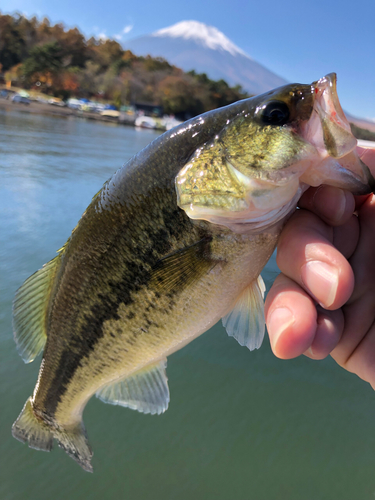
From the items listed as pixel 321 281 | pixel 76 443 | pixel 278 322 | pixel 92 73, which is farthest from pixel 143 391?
pixel 92 73

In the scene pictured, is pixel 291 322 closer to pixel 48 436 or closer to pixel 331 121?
pixel 331 121

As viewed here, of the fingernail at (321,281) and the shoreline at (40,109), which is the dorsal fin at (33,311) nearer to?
the fingernail at (321,281)

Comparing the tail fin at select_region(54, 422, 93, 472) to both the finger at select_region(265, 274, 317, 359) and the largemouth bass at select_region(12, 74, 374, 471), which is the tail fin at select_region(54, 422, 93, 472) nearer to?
the largemouth bass at select_region(12, 74, 374, 471)

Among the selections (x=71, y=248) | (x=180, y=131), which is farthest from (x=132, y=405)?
(x=180, y=131)

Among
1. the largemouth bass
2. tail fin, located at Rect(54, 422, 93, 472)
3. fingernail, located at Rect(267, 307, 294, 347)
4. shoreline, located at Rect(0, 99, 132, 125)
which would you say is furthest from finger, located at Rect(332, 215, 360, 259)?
shoreline, located at Rect(0, 99, 132, 125)

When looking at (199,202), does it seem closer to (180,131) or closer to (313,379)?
(180,131)

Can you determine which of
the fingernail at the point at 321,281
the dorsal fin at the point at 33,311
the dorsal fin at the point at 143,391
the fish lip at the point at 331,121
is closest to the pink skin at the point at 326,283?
the fingernail at the point at 321,281
